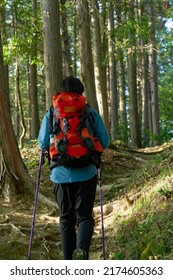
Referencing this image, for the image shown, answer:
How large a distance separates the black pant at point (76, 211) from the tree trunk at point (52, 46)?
16.6 ft

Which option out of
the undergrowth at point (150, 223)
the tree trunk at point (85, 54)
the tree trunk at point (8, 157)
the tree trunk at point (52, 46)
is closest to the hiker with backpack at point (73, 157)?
the undergrowth at point (150, 223)

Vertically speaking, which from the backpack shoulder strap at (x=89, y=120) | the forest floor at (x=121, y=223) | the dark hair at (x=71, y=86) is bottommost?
the forest floor at (x=121, y=223)

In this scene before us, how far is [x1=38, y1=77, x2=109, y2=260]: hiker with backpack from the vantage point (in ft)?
13.6

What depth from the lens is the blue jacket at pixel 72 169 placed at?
419 centimetres

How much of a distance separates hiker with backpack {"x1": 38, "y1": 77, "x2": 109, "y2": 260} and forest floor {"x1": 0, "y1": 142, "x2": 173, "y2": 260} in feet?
2.50

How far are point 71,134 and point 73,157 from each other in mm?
241

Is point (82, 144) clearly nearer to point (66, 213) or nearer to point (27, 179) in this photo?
point (66, 213)

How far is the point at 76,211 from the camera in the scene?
4.31 metres

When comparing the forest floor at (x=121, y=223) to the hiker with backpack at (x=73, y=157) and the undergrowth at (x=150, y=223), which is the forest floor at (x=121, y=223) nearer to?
the undergrowth at (x=150, y=223)

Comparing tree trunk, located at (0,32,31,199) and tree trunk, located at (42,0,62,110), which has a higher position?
tree trunk, located at (42,0,62,110)

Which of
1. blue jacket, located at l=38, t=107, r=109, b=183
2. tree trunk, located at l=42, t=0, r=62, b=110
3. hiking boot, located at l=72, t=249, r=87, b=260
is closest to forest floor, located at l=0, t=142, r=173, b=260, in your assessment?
hiking boot, located at l=72, t=249, r=87, b=260

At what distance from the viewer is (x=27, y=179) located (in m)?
7.71

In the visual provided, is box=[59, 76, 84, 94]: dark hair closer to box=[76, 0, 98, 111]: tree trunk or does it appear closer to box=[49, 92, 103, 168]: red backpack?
box=[49, 92, 103, 168]: red backpack

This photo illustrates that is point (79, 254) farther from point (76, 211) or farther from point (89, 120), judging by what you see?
point (89, 120)
